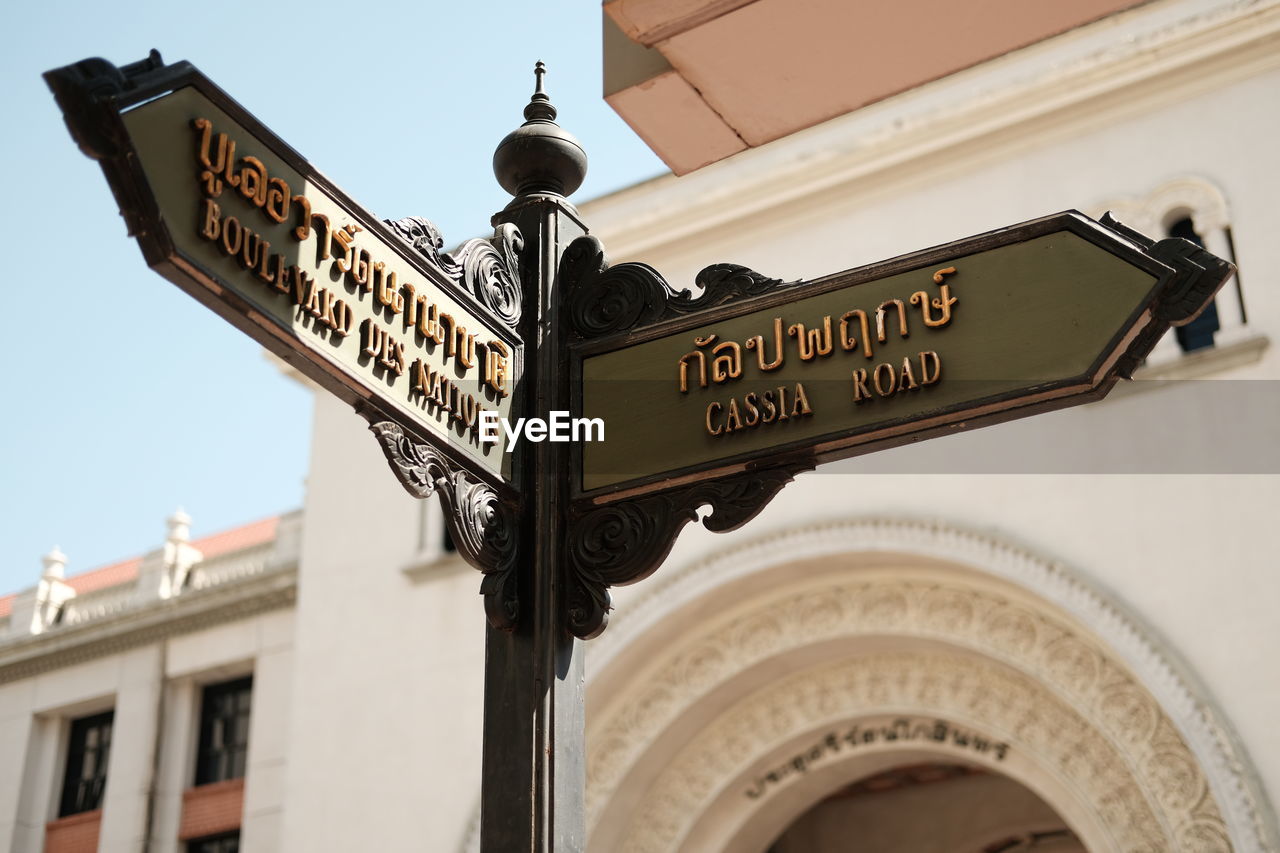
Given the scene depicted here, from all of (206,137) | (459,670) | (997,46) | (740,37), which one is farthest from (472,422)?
(459,670)

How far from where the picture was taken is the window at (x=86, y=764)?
15.6 meters

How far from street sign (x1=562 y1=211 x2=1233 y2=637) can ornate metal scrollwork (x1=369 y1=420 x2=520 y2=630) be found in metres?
0.13

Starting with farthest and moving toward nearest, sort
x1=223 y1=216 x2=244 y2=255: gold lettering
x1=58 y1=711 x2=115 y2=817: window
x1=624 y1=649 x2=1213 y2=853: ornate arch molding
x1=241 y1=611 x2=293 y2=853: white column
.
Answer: x1=58 y1=711 x2=115 y2=817: window, x1=241 y1=611 x2=293 y2=853: white column, x1=624 y1=649 x2=1213 y2=853: ornate arch molding, x1=223 y1=216 x2=244 y2=255: gold lettering

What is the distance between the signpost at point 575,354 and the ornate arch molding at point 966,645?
718 cm

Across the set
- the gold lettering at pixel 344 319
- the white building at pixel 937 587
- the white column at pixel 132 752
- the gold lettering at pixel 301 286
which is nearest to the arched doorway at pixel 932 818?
the white building at pixel 937 587

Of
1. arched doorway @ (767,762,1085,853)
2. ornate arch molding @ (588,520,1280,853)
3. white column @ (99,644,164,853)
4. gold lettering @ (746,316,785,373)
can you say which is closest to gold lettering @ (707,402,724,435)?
gold lettering @ (746,316,785,373)

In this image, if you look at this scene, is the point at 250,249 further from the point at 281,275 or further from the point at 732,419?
the point at 732,419

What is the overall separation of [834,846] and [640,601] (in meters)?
5.22

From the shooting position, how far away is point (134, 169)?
2.05m

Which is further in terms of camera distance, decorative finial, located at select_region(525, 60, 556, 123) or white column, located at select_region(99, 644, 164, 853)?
white column, located at select_region(99, 644, 164, 853)

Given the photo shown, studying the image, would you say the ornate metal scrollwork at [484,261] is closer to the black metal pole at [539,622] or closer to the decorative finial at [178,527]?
the black metal pole at [539,622]

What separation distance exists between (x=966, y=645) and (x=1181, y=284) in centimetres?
830

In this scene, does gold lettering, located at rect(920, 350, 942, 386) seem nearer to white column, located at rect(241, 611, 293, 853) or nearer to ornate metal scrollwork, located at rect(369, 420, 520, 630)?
ornate metal scrollwork, located at rect(369, 420, 520, 630)

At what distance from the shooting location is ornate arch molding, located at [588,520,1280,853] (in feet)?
29.6
